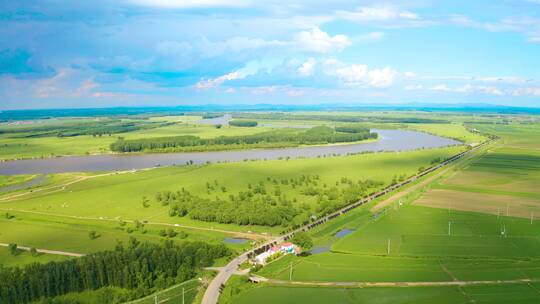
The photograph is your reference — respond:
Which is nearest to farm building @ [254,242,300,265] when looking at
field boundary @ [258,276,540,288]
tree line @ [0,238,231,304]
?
field boundary @ [258,276,540,288]

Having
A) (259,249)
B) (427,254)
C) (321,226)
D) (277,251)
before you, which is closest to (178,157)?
(321,226)

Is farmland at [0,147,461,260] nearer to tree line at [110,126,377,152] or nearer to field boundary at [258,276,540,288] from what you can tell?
field boundary at [258,276,540,288]

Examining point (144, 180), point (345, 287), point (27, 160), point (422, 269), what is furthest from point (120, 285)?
point (27, 160)

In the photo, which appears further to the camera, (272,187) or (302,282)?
(272,187)

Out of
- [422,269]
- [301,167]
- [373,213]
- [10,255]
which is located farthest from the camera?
[301,167]

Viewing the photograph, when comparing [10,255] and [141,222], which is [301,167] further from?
[10,255]

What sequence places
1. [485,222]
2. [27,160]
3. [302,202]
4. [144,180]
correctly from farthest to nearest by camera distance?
[27,160], [144,180], [302,202], [485,222]

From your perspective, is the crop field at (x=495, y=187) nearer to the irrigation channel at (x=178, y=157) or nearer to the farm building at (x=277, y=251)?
the farm building at (x=277, y=251)
